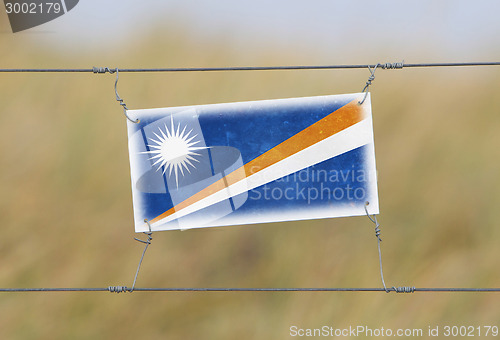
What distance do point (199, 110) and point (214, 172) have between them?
0.19 meters

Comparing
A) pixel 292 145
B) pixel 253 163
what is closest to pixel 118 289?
pixel 253 163

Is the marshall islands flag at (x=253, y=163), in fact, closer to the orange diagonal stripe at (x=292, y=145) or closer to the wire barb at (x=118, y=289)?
the orange diagonal stripe at (x=292, y=145)

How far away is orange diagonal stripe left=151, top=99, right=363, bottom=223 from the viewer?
1599 millimetres

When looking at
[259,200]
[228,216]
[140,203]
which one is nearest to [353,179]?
[259,200]

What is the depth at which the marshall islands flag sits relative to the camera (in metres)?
1.59

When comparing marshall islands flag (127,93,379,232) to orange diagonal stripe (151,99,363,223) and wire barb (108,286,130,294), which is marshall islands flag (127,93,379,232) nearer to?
orange diagonal stripe (151,99,363,223)

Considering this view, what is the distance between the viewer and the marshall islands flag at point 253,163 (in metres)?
1.59

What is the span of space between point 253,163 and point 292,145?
0.13m

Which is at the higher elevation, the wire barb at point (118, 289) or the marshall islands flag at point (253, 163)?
the marshall islands flag at point (253, 163)

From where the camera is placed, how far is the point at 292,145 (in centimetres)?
160

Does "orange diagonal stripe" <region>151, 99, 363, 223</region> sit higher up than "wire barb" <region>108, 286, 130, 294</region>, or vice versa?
"orange diagonal stripe" <region>151, 99, 363, 223</region>

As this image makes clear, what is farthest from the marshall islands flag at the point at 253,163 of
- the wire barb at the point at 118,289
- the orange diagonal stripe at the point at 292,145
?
the wire barb at the point at 118,289

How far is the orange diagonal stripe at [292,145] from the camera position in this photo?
160 cm

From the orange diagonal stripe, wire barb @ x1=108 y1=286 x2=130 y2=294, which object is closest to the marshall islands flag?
the orange diagonal stripe
